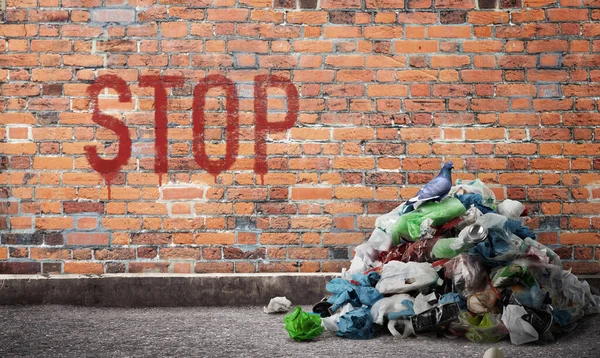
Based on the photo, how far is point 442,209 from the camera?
12.2 ft

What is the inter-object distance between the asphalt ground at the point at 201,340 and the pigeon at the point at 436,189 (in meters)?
0.90

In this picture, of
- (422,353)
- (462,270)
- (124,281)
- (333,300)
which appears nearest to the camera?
(422,353)

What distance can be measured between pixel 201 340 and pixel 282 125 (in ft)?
5.29

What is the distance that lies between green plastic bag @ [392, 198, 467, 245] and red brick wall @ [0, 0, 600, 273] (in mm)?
396

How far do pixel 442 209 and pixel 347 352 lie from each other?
1.15 metres

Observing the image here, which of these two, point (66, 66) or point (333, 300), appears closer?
point (333, 300)

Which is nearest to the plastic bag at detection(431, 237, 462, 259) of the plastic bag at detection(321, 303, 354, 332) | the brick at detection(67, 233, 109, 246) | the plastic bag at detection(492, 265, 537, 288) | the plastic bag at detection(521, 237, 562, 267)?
the plastic bag at detection(492, 265, 537, 288)

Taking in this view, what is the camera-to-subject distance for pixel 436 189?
3.81 m

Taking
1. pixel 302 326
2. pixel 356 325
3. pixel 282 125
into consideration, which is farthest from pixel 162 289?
pixel 356 325

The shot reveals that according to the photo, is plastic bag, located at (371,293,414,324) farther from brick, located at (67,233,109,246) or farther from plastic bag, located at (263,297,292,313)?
brick, located at (67,233,109,246)

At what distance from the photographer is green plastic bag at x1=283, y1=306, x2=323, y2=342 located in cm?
328

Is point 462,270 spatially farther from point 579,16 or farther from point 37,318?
point 37,318

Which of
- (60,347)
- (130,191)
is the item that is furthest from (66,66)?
(60,347)

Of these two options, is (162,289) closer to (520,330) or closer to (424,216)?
(424,216)
